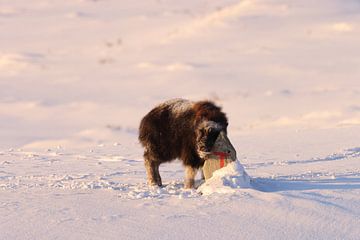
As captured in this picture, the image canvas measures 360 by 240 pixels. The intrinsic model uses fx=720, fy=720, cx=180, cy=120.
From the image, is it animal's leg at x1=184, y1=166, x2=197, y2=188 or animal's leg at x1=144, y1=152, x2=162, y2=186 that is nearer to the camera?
animal's leg at x1=184, y1=166, x2=197, y2=188

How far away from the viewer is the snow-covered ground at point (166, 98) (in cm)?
451

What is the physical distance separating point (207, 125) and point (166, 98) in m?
7.49

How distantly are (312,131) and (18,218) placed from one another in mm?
6273

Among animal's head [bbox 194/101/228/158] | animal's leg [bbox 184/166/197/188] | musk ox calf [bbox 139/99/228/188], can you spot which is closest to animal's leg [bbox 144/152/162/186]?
musk ox calf [bbox 139/99/228/188]

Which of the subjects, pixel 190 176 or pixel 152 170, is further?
pixel 152 170

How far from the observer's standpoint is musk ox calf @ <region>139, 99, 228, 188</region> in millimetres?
5669

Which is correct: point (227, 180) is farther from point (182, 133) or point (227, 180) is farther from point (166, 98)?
point (166, 98)

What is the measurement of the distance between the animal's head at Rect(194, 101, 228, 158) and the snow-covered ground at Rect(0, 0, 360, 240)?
39cm

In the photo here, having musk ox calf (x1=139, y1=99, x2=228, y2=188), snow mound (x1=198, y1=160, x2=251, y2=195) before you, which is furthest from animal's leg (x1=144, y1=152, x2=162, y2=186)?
snow mound (x1=198, y1=160, x2=251, y2=195)

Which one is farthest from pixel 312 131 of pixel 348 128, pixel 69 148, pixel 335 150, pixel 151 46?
pixel 151 46

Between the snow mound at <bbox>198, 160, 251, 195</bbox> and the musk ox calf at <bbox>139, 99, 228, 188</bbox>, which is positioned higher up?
the musk ox calf at <bbox>139, 99, 228, 188</bbox>

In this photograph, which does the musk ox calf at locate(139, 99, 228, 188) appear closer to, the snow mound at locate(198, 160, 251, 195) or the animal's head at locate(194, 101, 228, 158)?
the animal's head at locate(194, 101, 228, 158)

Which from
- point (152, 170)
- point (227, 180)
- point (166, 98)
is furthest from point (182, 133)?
point (166, 98)

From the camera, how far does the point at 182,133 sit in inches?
229
